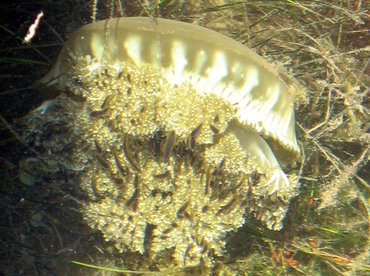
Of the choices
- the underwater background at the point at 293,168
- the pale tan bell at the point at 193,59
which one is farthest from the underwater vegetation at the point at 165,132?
the underwater background at the point at 293,168

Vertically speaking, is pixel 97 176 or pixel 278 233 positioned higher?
pixel 97 176

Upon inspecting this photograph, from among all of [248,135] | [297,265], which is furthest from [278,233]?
[248,135]

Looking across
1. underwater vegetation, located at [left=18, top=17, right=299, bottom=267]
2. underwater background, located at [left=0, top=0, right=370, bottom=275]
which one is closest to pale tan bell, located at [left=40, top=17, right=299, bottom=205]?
underwater vegetation, located at [left=18, top=17, right=299, bottom=267]

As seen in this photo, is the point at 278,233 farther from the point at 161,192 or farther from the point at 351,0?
the point at 351,0

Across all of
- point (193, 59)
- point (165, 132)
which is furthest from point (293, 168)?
point (193, 59)

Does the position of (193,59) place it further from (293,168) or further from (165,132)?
(293,168)

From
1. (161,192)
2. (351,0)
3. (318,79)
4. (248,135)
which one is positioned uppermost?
(351,0)

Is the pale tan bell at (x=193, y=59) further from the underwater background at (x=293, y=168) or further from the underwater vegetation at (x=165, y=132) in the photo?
the underwater background at (x=293, y=168)

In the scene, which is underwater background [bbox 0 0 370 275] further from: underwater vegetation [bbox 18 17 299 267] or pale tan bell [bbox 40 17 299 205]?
pale tan bell [bbox 40 17 299 205]
